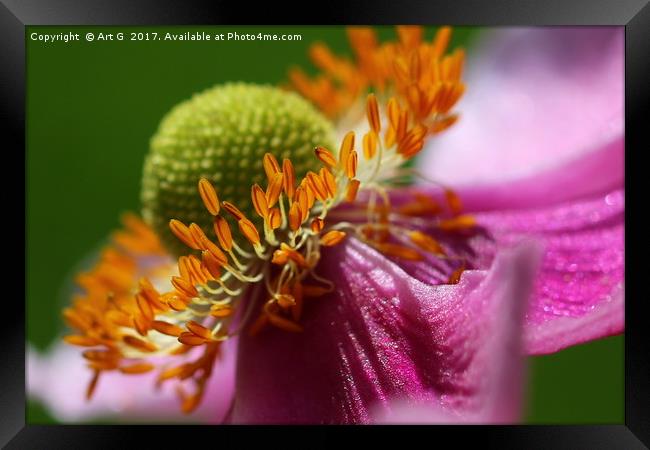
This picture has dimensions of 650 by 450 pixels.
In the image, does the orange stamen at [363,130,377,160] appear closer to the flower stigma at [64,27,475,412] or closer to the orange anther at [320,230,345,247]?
the flower stigma at [64,27,475,412]

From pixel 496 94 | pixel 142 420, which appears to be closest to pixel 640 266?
pixel 496 94

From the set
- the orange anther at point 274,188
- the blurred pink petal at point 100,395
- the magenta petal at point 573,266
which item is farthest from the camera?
the blurred pink petal at point 100,395

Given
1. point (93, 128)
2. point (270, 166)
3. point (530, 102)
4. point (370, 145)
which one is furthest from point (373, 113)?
point (93, 128)

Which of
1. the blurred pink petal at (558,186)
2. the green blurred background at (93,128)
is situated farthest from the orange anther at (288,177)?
the green blurred background at (93,128)

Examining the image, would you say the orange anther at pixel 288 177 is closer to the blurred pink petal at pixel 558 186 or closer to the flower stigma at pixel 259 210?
the flower stigma at pixel 259 210

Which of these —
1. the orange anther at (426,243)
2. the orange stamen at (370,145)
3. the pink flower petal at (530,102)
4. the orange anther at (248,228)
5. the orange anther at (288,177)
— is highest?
the pink flower petal at (530,102)

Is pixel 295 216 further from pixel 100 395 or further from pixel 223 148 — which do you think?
pixel 100 395

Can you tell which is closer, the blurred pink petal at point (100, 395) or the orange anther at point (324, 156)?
the orange anther at point (324, 156)
